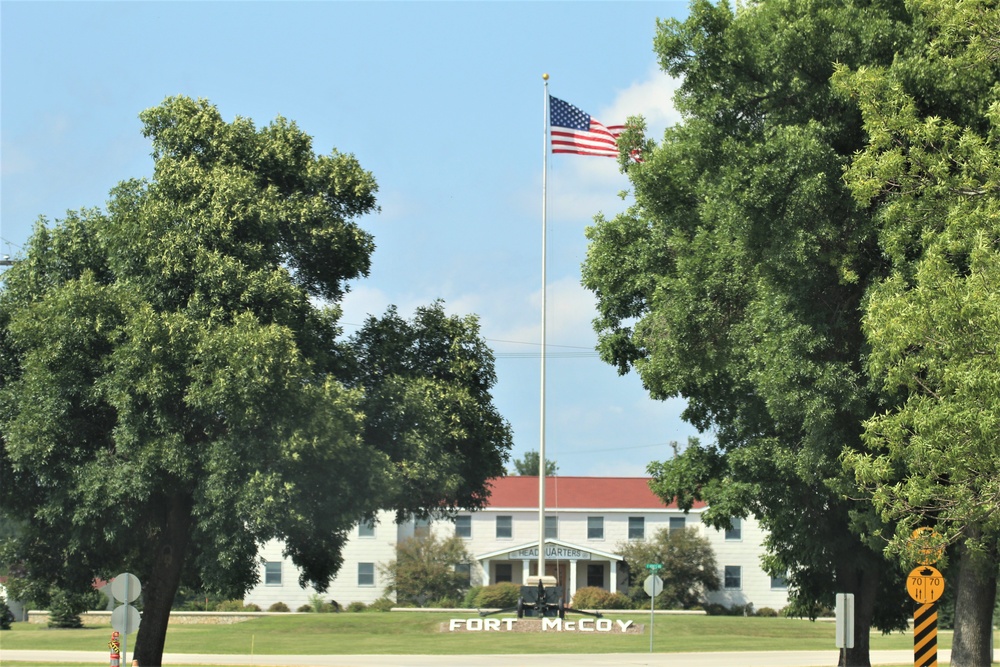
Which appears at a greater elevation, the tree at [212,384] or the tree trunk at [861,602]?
the tree at [212,384]

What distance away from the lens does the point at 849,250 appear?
68.3 feet

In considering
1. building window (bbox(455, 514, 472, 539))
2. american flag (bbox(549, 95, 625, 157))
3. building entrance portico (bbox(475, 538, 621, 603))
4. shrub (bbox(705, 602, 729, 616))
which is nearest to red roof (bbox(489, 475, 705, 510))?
building window (bbox(455, 514, 472, 539))

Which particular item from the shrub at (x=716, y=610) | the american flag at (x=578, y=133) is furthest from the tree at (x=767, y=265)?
the shrub at (x=716, y=610)

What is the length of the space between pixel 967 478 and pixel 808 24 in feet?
30.4

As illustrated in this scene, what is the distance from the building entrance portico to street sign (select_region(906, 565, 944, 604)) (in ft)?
166

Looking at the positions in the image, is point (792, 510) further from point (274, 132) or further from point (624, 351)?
point (274, 132)

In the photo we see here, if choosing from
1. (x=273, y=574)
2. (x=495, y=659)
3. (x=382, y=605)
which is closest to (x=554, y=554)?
(x=382, y=605)

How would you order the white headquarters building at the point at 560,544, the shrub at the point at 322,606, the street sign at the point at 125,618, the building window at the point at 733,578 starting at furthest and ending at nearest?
the white headquarters building at the point at 560,544, the building window at the point at 733,578, the shrub at the point at 322,606, the street sign at the point at 125,618

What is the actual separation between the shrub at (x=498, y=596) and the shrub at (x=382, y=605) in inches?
204

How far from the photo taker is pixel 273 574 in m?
72.7

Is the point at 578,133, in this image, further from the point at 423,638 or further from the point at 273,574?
the point at 273,574

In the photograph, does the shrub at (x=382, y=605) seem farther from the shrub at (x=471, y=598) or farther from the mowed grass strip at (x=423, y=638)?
the mowed grass strip at (x=423, y=638)

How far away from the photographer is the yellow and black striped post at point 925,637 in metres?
19.8

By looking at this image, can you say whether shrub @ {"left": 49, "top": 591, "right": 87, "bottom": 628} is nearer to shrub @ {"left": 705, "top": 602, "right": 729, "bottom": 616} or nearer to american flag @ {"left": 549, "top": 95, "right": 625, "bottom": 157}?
shrub @ {"left": 705, "top": 602, "right": 729, "bottom": 616}
